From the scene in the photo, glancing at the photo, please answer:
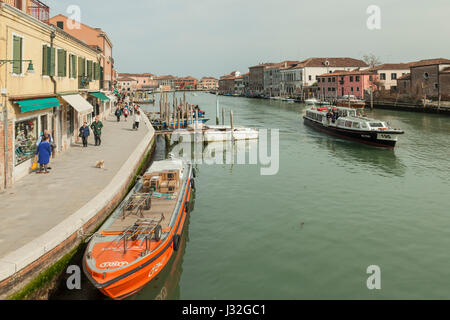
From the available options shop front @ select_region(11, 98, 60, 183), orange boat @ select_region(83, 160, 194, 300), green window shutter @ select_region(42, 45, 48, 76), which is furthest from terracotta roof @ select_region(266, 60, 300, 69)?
orange boat @ select_region(83, 160, 194, 300)

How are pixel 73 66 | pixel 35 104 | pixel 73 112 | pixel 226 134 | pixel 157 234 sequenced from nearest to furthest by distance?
pixel 157 234 → pixel 35 104 → pixel 73 66 → pixel 73 112 → pixel 226 134

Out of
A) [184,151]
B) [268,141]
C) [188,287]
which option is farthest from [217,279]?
[268,141]

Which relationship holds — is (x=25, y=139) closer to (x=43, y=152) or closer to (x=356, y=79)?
(x=43, y=152)

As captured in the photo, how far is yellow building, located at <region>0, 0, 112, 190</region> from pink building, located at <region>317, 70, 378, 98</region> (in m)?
70.2

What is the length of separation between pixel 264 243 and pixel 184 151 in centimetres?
1701

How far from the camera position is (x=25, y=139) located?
1330 centimetres

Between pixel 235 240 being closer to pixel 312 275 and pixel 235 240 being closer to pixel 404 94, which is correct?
pixel 312 275

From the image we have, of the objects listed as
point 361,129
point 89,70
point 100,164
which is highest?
point 89,70

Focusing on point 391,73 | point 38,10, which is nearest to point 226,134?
point 38,10

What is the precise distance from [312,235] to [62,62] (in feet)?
43.7

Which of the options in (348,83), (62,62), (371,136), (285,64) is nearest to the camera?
(62,62)

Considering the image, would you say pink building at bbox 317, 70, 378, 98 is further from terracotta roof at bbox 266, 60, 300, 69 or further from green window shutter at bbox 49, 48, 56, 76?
green window shutter at bbox 49, 48, 56, 76

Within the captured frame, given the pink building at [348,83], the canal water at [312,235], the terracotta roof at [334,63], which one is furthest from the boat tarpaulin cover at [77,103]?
the terracotta roof at [334,63]

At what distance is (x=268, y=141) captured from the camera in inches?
1216
